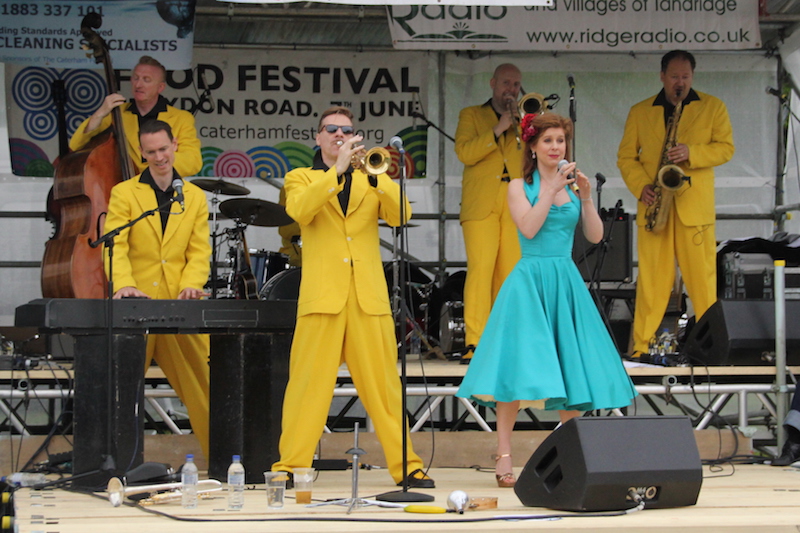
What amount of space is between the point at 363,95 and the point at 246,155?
1067 millimetres

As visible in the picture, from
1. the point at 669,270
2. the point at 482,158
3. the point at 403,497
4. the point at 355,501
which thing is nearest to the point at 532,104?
the point at 482,158

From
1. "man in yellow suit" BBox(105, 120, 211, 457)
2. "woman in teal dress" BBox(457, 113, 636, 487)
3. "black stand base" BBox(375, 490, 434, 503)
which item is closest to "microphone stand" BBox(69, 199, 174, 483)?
"man in yellow suit" BBox(105, 120, 211, 457)

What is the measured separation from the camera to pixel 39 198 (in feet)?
26.1

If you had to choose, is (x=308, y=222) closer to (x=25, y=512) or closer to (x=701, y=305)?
(x=25, y=512)

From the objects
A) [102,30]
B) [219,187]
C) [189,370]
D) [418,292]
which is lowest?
[189,370]

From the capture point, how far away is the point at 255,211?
7051 millimetres

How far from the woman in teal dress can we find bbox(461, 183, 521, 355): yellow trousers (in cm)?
199

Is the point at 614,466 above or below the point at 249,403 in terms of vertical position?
below

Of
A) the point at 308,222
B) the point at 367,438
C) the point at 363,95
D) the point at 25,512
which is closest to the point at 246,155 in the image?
the point at 363,95

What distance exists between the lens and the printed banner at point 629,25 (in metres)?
7.26

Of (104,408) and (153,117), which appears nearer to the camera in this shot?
(104,408)

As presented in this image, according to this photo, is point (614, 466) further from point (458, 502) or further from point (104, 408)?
point (104, 408)

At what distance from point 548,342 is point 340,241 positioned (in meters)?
1.06

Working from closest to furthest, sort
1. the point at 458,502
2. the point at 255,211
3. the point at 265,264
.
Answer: the point at 458,502 → the point at 255,211 → the point at 265,264
